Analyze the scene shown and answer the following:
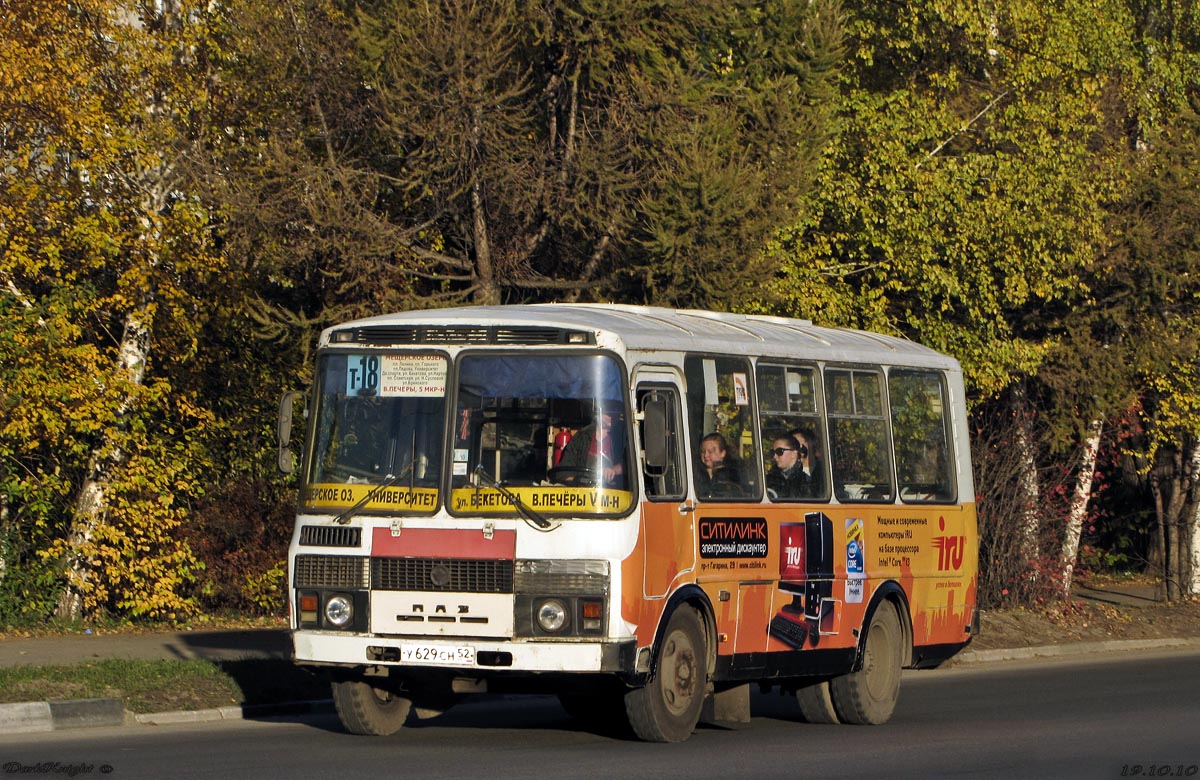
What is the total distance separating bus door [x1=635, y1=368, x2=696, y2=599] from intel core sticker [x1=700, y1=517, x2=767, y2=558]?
23 centimetres

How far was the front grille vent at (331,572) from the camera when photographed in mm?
12078

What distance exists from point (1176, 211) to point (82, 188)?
16453 millimetres

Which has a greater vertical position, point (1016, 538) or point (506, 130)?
point (506, 130)

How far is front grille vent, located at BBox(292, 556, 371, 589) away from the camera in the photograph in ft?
39.6

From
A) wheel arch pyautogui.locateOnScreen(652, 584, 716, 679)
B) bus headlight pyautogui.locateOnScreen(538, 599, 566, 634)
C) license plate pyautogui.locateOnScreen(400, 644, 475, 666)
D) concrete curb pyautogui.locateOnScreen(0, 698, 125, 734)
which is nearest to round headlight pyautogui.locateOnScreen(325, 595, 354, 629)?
license plate pyautogui.locateOnScreen(400, 644, 475, 666)

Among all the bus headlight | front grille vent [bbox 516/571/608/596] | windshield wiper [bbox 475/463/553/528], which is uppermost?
windshield wiper [bbox 475/463/553/528]

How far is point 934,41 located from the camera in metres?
27.8

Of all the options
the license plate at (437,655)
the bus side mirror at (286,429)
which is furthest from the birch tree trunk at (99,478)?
the license plate at (437,655)

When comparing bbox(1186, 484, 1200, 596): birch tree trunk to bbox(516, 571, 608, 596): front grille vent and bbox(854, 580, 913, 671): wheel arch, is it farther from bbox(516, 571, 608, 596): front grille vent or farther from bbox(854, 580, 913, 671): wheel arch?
bbox(516, 571, 608, 596): front grille vent

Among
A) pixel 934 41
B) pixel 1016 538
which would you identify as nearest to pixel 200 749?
pixel 1016 538

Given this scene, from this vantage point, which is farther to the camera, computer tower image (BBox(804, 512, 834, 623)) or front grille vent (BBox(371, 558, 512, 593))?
computer tower image (BBox(804, 512, 834, 623))

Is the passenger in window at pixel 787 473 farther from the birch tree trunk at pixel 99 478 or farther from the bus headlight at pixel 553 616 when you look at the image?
the birch tree trunk at pixel 99 478

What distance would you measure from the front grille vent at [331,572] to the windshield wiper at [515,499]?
97cm

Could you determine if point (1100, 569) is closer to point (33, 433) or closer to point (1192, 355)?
point (1192, 355)
